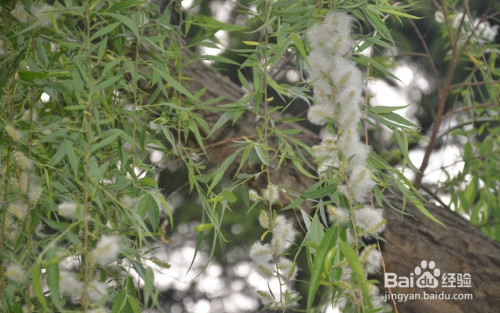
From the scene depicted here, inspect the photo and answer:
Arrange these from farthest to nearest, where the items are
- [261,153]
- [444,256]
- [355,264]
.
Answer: [444,256] < [261,153] < [355,264]

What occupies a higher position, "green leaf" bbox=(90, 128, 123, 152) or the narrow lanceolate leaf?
"green leaf" bbox=(90, 128, 123, 152)

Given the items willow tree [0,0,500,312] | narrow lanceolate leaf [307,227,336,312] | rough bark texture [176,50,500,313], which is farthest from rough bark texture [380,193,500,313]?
narrow lanceolate leaf [307,227,336,312]

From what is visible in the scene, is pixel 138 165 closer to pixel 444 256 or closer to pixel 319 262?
pixel 319 262

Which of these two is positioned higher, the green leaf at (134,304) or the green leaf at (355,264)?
the green leaf at (355,264)

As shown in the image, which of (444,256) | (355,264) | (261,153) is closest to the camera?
(355,264)

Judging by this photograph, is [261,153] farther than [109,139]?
Yes

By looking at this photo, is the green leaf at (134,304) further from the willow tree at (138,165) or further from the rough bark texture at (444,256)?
the rough bark texture at (444,256)

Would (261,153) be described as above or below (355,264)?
above

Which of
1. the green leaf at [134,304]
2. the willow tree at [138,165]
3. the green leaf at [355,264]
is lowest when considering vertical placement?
the green leaf at [134,304]

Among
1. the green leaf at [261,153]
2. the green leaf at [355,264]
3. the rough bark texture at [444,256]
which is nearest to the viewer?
the green leaf at [355,264]

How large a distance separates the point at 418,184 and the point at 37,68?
0.71m

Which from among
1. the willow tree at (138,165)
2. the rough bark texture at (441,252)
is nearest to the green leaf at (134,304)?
the willow tree at (138,165)

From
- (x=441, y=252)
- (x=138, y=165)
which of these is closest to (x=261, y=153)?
(x=138, y=165)

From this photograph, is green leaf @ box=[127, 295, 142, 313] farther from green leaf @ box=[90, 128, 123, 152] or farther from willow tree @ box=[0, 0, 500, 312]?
green leaf @ box=[90, 128, 123, 152]
